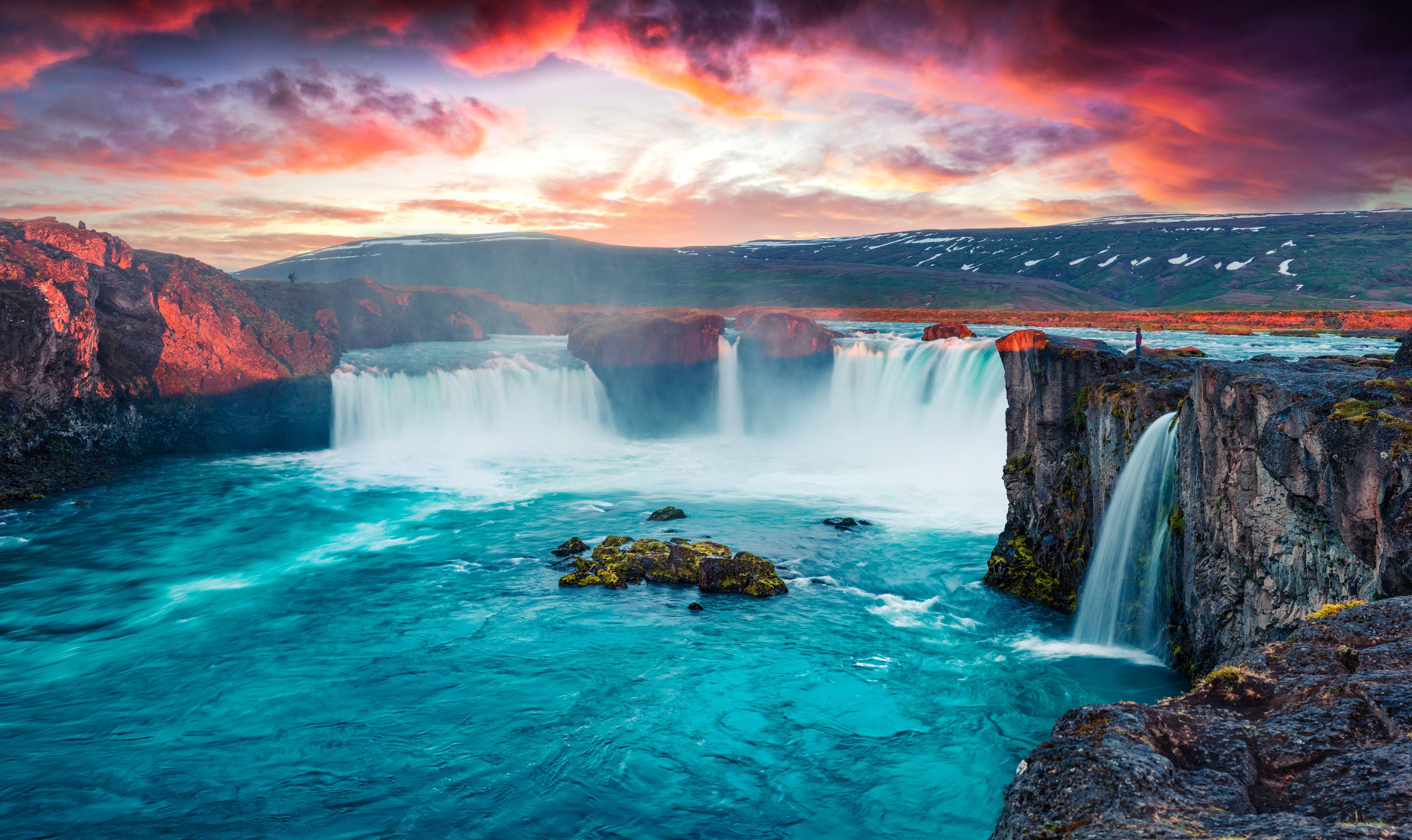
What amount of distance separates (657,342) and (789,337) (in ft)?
35.4

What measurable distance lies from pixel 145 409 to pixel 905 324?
314 ft

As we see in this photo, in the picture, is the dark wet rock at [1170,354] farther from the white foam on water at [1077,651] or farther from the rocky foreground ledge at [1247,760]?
the rocky foreground ledge at [1247,760]

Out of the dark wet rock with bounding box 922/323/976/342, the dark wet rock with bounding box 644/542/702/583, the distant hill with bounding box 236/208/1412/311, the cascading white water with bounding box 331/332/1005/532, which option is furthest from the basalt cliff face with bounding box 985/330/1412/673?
the distant hill with bounding box 236/208/1412/311

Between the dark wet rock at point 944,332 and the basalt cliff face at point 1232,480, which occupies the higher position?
the dark wet rock at point 944,332

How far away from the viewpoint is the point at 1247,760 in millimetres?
4898

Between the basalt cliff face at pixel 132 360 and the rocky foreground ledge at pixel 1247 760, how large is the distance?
136 feet

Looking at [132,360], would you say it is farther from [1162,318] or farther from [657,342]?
[1162,318]

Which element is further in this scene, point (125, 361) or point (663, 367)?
point (663, 367)

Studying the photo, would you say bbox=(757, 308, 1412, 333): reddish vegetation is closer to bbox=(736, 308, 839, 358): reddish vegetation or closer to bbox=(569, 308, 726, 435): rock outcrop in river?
bbox=(736, 308, 839, 358): reddish vegetation

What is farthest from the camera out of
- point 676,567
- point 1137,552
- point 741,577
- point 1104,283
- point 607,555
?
point 1104,283

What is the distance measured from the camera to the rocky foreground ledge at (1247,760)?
163 inches

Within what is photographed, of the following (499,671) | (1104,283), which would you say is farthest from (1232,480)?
(1104,283)

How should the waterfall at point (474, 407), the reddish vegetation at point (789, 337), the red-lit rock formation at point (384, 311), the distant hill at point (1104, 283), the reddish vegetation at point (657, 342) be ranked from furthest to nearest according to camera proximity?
the distant hill at point (1104, 283)
the reddish vegetation at point (657, 342)
the red-lit rock formation at point (384, 311)
the reddish vegetation at point (789, 337)
the waterfall at point (474, 407)

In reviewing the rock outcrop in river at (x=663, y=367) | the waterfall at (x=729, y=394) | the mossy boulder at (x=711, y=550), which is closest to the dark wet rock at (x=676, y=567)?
the mossy boulder at (x=711, y=550)
